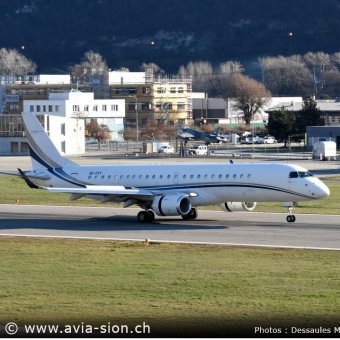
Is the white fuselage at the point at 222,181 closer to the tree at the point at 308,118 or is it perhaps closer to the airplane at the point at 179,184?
the airplane at the point at 179,184

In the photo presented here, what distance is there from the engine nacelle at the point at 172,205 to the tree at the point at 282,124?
97.2 meters

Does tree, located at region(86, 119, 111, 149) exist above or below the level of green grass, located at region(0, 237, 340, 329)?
above

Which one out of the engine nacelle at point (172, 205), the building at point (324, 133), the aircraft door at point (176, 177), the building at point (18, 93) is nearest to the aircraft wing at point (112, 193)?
the engine nacelle at point (172, 205)

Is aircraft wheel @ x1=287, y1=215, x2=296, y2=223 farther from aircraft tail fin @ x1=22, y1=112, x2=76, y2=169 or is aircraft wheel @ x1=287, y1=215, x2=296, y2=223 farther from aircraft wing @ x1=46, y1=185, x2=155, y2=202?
aircraft tail fin @ x1=22, y1=112, x2=76, y2=169

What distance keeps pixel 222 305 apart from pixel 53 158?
31.3m

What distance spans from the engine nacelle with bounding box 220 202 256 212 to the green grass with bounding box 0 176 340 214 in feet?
18.0

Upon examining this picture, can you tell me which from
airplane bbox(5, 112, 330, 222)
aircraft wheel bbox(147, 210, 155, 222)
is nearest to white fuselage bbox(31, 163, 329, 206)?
airplane bbox(5, 112, 330, 222)

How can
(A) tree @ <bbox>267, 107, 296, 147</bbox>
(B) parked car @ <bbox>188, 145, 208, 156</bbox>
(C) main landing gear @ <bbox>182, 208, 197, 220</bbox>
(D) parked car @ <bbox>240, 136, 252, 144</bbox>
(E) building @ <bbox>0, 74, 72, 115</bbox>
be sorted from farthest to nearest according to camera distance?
(E) building @ <bbox>0, 74, 72, 115</bbox> < (D) parked car @ <bbox>240, 136, 252, 144</bbox> < (A) tree @ <bbox>267, 107, 296, 147</bbox> < (B) parked car @ <bbox>188, 145, 208, 156</bbox> < (C) main landing gear @ <bbox>182, 208, 197, 220</bbox>

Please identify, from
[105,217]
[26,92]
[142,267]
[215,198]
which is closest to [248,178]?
[215,198]

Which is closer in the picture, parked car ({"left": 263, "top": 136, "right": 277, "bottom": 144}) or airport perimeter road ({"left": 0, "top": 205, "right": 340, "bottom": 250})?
airport perimeter road ({"left": 0, "top": 205, "right": 340, "bottom": 250})

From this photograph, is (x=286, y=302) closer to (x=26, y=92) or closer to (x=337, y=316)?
(x=337, y=316)

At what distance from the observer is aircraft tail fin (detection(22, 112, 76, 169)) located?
205ft

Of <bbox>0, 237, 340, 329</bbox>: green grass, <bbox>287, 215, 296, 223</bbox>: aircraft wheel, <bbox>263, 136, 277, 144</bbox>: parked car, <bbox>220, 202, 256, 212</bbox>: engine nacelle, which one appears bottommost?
<bbox>0, 237, 340, 329</bbox>: green grass

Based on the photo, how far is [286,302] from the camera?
33.1 meters
